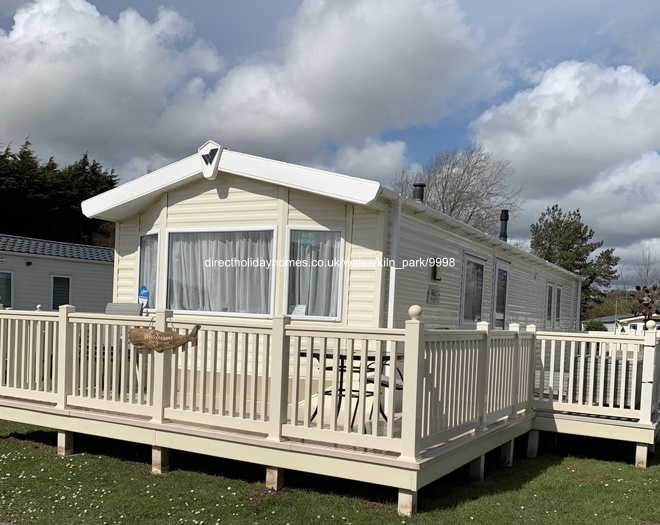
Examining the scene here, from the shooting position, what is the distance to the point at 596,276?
34250 mm

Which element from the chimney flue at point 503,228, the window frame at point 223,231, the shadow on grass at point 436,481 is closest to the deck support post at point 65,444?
the shadow on grass at point 436,481

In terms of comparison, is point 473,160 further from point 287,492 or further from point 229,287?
point 287,492

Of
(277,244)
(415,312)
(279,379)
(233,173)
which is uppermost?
(233,173)

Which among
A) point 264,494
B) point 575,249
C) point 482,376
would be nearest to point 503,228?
point 482,376

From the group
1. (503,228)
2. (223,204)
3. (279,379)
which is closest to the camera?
(279,379)

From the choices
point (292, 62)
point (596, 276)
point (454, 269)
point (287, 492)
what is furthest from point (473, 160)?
point (287, 492)

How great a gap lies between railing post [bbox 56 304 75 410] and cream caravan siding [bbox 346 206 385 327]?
8.85 feet

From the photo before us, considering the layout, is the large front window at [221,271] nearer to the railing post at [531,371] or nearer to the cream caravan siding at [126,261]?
the cream caravan siding at [126,261]

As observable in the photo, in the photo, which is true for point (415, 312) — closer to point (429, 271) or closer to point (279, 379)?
point (279, 379)

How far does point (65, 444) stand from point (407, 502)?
133 inches

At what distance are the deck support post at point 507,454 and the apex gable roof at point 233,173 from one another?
2766 millimetres

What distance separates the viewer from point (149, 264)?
307 inches

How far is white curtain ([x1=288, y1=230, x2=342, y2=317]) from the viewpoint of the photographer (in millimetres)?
6520

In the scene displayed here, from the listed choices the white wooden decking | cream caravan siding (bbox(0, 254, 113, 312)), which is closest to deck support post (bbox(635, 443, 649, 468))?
the white wooden decking
